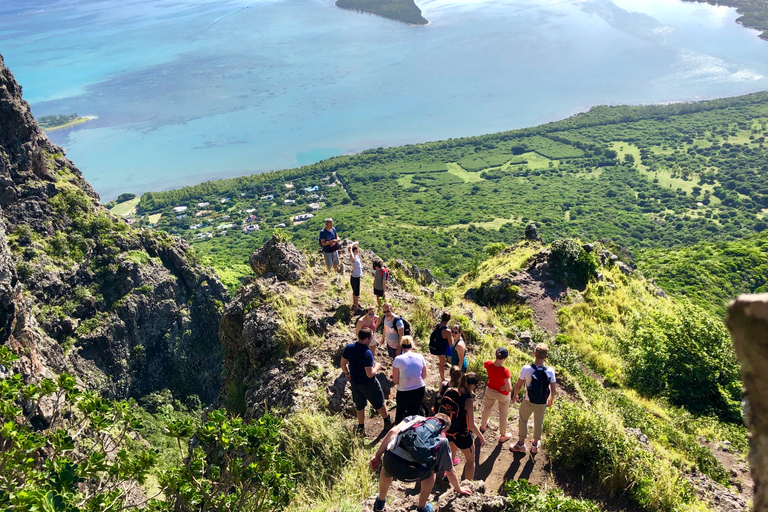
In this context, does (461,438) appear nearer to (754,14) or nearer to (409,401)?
(409,401)

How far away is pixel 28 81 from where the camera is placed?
180750 mm

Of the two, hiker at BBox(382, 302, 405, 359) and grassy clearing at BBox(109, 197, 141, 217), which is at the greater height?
hiker at BBox(382, 302, 405, 359)

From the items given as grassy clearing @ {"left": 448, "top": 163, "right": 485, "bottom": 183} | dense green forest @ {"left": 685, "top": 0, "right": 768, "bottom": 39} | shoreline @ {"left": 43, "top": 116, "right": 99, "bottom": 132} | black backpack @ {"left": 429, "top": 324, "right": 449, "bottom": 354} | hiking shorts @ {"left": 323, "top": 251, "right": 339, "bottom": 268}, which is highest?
dense green forest @ {"left": 685, "top": 0, "right": 768, "bottom": 39}

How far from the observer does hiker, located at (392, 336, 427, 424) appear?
6.92 meters

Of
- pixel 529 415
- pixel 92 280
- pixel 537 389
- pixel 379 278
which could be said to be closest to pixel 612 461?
pixel 529 415

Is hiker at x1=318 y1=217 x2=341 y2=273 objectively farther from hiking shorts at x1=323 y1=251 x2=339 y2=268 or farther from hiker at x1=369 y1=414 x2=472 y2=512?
hiker at x1=369 y1=414 x2=472 y2=512

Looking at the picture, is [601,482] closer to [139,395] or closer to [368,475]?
[368,475]

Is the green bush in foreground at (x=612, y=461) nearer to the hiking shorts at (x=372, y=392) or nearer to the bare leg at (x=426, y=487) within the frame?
the hiking shorts at (x=372, y=392)

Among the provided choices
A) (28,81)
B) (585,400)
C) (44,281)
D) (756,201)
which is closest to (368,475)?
(585,400)

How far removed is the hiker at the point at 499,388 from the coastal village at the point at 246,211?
8744 centimetres

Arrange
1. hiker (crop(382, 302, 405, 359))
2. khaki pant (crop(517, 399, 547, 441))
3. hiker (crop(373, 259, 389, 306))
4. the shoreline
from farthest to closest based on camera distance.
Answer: the shoreline → hiker (crop(373, 259, 389, 306)) → hiker (crop(382, 302, 405, 359)) → khaki pant (crop(517, 399, 547, 441))

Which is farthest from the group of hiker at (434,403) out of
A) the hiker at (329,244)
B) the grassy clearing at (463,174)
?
the grassy clearing at (463,174)

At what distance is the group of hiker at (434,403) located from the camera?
17.8ft

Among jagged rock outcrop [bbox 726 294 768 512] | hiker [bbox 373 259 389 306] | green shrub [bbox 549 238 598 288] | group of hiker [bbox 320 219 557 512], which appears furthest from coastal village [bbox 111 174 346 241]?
jagged rock outcrop [bbox 726 294 768 512]
